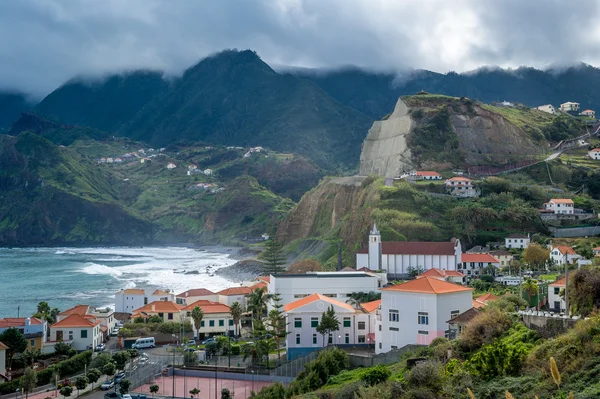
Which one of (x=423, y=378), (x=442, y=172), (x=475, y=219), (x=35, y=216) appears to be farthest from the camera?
(x=35, y=216)

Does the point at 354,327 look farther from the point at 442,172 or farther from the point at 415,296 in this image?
the point at 442,172

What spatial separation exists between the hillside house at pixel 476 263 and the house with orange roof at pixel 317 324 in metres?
24.8

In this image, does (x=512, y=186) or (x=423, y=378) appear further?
(x=512, y=186)

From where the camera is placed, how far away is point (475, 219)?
72500 millimetres

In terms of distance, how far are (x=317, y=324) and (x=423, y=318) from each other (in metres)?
6.59

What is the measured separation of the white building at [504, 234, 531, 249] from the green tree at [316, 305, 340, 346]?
35.9 meters

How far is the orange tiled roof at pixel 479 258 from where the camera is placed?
2412 inches

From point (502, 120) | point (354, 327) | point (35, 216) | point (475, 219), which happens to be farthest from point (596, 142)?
point (35, 216)

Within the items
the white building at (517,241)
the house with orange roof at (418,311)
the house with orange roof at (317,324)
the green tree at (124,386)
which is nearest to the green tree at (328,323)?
the house with orange roof at (317,324)

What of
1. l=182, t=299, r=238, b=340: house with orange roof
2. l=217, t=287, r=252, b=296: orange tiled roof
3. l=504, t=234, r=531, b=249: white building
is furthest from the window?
l=504, t=234, r=531, b=249: white building

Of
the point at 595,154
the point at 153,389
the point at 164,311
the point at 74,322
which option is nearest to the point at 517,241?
the point at 595,154

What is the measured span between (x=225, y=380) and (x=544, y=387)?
58.5ft

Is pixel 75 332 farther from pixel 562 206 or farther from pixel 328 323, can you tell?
pixel 562 206

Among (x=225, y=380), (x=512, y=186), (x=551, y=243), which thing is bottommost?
(x=225, y=380)
